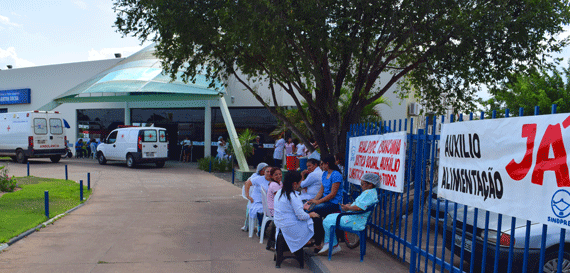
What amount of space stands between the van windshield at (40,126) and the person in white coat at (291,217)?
64.7 ft

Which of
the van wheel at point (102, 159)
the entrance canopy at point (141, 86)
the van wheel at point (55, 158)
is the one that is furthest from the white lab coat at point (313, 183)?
the van wheel at point (55, 158)

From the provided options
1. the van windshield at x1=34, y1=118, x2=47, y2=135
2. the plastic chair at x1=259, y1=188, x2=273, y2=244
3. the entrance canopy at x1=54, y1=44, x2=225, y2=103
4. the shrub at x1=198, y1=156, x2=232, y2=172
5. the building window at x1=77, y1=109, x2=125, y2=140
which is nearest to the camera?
the plastic chair at x1=259, y1=188, x2=273, y2=244

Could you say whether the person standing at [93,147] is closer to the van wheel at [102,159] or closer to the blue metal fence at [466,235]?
the van wheel at [102,159]

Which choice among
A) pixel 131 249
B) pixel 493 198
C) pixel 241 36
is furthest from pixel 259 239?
pixel 493 198

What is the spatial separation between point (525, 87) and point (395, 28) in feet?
51.5

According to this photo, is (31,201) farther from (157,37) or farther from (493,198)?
(493,198)

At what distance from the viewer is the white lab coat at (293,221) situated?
5906 millimetres

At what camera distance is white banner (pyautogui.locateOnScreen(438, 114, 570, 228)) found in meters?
3.19

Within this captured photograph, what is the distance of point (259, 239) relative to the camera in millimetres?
7621

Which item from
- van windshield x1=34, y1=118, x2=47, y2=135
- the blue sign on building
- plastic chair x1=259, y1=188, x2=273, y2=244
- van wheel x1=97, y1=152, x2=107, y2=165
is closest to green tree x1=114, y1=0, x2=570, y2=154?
plastic chair x1=259, y1=188, x2=273, y2=244

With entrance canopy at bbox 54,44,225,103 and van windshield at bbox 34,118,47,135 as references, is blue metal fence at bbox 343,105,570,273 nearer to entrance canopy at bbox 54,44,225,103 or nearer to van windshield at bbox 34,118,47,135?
entrance canopy at bbox 54,44,225,103

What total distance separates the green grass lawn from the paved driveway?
1.13ft

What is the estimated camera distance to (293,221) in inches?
234

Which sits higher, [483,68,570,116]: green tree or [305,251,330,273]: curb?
[483,68,570,116]: green tree
